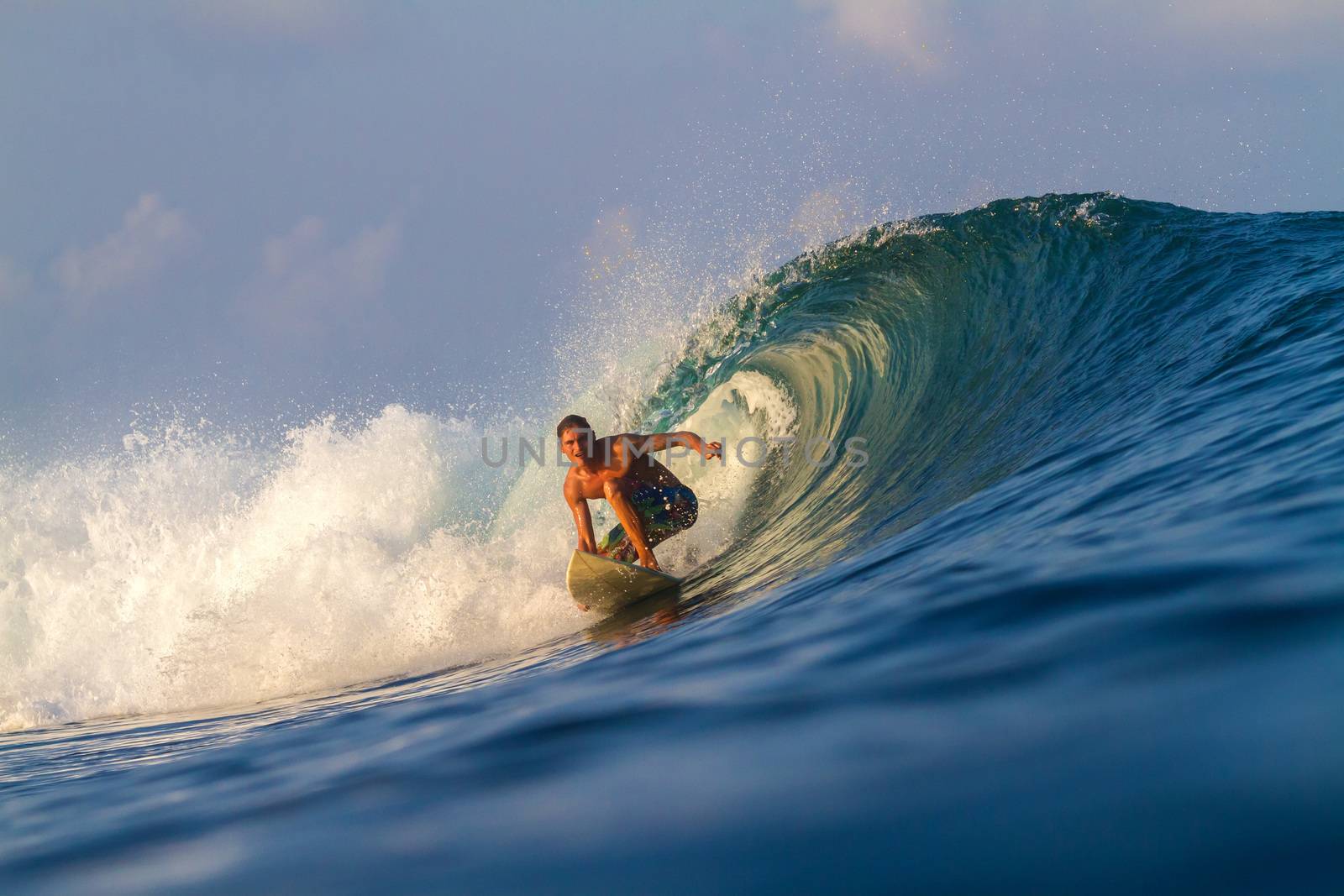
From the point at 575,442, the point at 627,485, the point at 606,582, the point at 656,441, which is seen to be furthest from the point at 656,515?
the point at 606,582

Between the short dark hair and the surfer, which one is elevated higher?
the short dark hair

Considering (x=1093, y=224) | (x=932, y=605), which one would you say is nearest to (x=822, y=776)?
(x=932, y=605)

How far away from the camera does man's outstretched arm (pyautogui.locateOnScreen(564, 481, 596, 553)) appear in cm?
743

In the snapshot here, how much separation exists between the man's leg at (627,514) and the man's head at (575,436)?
375mm

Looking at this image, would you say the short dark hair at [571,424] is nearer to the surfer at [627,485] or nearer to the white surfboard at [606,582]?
the surfer at [627,485]

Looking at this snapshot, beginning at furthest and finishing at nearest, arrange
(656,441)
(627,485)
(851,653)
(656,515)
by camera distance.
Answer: (656,515) < (656,441) < (627,485) < (851,653)

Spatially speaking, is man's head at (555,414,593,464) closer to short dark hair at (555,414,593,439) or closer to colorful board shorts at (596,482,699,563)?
short dark hair at (555,414,593,439)

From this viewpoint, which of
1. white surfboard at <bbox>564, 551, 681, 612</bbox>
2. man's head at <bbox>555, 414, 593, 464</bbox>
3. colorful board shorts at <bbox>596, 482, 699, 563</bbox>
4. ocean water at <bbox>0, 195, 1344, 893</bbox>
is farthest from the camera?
colorful board shorts at <bbox>596, 482, 699, 563</bbox>

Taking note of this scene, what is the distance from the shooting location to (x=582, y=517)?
7488 millimetres

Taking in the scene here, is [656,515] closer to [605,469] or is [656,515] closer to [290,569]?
[605,469]

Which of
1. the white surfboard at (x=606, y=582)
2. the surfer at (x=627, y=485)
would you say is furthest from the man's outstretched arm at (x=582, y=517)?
the white surfboard at (x=606, y=582)

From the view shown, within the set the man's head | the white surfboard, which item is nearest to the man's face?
the man's head

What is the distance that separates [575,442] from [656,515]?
114 cm

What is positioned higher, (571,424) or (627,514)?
(571,424)
